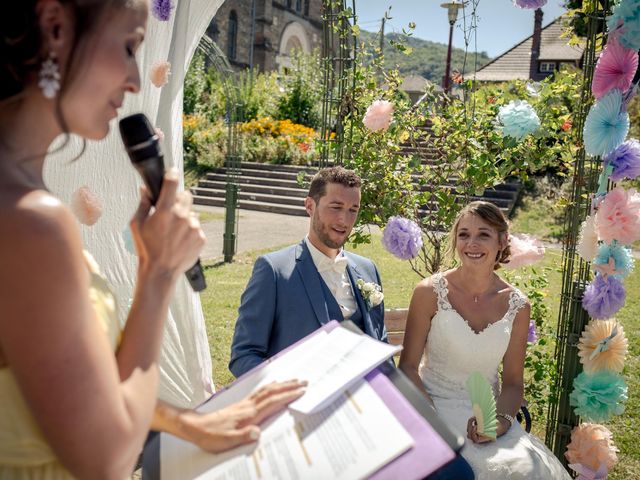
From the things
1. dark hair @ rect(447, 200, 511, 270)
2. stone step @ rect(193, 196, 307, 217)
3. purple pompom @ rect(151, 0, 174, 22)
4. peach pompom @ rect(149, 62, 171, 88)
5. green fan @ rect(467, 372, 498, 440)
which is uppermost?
purple pompom @ rect(151, 0, 174, 22)

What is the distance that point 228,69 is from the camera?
28.6ft

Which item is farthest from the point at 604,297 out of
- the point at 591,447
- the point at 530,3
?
the point at 530,3

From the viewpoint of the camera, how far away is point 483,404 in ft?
8.82

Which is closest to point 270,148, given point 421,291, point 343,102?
point 343,102

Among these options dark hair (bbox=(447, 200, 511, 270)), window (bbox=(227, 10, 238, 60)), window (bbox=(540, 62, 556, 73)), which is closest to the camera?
dark hair (bbox=(447, 200, 511, 270))

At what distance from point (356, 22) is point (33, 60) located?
11.9ft

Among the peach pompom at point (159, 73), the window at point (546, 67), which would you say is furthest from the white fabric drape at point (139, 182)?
the window at point (546, 67)

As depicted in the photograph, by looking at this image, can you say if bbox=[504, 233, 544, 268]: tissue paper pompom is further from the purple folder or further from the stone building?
the stone building

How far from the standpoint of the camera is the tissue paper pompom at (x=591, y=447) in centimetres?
332

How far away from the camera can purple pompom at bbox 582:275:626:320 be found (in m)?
3.32

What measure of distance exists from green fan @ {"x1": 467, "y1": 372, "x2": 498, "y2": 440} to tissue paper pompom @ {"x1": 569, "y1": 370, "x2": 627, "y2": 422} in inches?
38.2

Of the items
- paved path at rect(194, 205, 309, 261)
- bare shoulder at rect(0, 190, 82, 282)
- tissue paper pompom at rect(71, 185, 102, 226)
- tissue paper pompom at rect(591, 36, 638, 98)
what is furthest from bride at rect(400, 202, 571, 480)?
paved path at rect(194, 205, 309, 261)

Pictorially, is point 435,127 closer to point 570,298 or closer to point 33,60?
point 570,298

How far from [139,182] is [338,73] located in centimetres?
166
